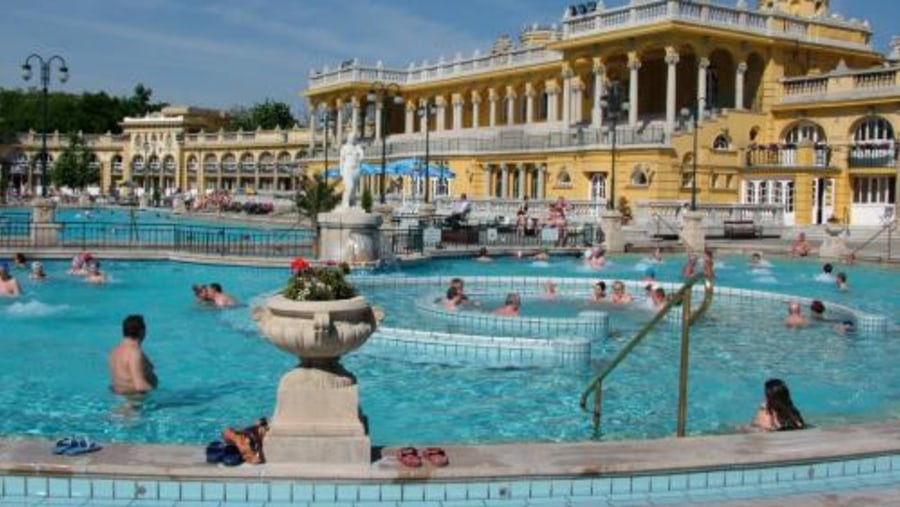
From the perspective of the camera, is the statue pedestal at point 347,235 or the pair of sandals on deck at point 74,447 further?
the statue pedestal at point 347,235

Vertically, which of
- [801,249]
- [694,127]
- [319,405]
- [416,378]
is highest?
[694,127]

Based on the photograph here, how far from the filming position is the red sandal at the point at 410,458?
726 centimetres

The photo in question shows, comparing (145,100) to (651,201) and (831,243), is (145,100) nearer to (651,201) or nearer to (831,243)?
(651,201)

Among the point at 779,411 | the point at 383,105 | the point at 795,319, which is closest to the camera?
the point at 779,411

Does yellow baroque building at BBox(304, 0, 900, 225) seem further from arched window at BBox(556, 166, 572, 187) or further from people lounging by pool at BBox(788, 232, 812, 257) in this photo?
people lounging by pool at BBox(788, 232, 812, 257)

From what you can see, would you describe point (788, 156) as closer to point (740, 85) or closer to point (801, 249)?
point (740, 85)

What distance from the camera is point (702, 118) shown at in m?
45.3

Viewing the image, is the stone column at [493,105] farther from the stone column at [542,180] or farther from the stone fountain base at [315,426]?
the stone fountain base at [315,426]

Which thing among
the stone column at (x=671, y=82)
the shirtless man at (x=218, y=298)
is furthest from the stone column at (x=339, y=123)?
the shirtless man at (x=218, y=298)

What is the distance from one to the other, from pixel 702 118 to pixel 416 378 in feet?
114

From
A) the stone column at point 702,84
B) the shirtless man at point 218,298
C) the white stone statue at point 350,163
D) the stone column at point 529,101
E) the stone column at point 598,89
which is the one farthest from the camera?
the stone column at point 529,101

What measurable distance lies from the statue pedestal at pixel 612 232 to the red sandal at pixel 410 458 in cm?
2731

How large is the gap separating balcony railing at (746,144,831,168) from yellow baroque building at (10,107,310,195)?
5063cm

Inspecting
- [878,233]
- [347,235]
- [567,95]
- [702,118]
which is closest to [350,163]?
[347,235]
